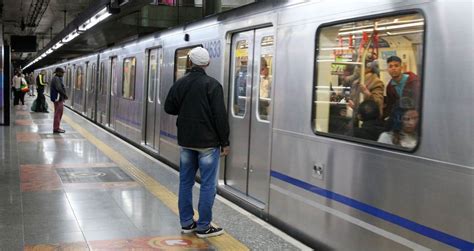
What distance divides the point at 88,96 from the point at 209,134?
46.0ft

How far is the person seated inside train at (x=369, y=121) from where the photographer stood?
11.7 feet

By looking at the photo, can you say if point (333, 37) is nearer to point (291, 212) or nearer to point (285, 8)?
point (285, 8)

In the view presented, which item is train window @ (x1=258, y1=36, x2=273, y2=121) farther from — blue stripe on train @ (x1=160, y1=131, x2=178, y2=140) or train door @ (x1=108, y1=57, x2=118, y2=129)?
train door @ (x1=108, y1=57, x2=118, y2=129)

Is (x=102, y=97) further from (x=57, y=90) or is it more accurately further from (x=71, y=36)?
(x=57, y=90)

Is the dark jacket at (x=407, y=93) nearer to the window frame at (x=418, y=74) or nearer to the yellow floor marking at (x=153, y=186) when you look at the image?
the window frame at (x=418, y=74)

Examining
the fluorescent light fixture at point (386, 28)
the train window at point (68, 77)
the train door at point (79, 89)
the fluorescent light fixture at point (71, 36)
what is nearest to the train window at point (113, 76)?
the fluorescent light fixture at point (71, 36)

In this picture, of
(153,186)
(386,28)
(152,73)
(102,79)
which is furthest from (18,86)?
(386,28)

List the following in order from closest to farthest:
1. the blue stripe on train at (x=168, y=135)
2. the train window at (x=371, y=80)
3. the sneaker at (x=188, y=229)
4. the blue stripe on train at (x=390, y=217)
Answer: the blue stripe on train at (x=390, y=217) < the train window at (x=371, y=80) < the sneaker at (x=188, y=229) < the blue stripe on train at (x=168, y=135)

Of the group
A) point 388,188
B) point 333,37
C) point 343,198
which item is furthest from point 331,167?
point 333,37

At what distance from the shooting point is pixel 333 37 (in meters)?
4.07

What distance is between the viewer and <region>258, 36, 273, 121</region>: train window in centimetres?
517

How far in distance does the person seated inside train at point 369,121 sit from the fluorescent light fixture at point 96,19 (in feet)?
22.6

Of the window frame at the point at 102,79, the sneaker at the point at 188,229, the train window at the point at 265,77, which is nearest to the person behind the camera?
the sneaker at the point at 188,229

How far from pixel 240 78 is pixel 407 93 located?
9.23 ft
